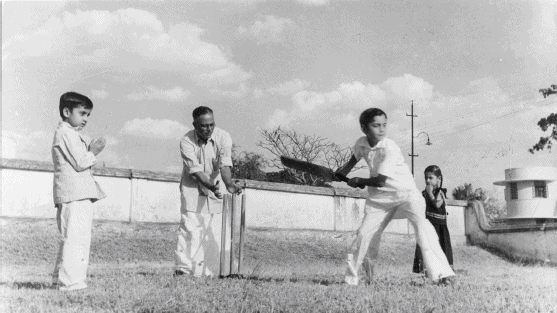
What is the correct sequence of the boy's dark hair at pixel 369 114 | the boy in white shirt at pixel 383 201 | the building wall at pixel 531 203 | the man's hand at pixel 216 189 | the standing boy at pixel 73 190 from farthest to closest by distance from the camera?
1. the building wall at pixel 531 203
2. the man's hand at pixel 216 189
3. the boy's dark hair at pixel 369 114
4. the boy in white shirt at pixel 383 201
5. the standing boy at pixel 73 190

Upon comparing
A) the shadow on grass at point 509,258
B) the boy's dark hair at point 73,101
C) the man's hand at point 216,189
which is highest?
the boy's dark hair at point 73,101

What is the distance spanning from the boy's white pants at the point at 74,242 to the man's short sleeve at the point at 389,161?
8.62 feet

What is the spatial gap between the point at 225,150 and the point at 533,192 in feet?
58.5

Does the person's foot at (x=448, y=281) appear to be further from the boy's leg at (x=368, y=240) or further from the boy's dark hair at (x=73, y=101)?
the boy's dark hair at (x=73, y=101)

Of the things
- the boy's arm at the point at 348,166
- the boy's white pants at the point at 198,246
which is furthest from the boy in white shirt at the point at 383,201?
the boy's white pants at the point at 198,246

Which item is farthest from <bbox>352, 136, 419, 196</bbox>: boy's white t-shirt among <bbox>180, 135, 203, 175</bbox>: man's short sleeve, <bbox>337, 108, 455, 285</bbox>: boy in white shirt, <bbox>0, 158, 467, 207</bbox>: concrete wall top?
<bbox>0, 158, 467, 207</bbox>: concrete wall top

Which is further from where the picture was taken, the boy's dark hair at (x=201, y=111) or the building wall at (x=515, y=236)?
the building wall at (x=515, y=236)

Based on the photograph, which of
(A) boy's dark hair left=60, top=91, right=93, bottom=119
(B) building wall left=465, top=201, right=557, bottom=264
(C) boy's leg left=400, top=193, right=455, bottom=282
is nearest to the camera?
(A) boy's dark hair left=60, top=91, right=93, bottom=119

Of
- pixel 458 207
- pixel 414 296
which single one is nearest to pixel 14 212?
pixel 414 296

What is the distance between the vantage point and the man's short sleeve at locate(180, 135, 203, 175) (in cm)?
606

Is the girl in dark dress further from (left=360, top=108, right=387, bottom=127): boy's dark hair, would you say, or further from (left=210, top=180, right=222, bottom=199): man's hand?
(left=210, top=180, right=222, bottom=199): man's hand

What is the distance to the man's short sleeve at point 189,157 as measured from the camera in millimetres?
6059

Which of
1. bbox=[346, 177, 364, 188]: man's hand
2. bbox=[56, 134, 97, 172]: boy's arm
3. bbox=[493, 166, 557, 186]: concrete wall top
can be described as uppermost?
bbox=[493, 166, 557, 186]: concrete wall top

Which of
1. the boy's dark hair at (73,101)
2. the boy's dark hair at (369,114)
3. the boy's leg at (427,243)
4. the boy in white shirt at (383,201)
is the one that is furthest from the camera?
the boy's dark hair at (369,114)
